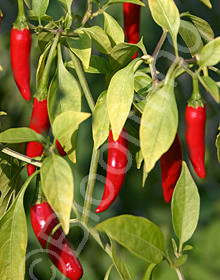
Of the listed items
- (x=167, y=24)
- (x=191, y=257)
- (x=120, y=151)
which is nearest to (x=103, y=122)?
(x=120, y=151)

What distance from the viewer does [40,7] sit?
582 mm

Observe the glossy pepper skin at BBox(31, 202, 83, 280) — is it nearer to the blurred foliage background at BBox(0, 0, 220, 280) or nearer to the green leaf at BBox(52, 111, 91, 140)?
the green leaf at BBox(52, 111, 91, 140)

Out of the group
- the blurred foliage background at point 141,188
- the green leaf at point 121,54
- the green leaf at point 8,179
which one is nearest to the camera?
the green leaf at point 121,54

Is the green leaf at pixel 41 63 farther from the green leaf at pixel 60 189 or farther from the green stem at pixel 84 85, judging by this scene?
the green leaf at pixel 60 189

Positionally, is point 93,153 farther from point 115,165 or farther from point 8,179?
point 8,179

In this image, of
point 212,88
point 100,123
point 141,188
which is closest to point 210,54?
point 212,88

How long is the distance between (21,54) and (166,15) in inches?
8.3

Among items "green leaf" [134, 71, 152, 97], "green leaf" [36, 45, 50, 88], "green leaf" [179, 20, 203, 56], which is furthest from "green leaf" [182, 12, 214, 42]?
"green leaf" [36, 45, 50, 88]

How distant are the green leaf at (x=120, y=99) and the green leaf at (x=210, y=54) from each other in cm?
9

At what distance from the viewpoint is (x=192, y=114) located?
524 mm

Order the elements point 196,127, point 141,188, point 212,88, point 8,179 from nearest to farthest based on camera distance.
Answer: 1. point 212,88
2. point 196,127
3. point 8,179
4. point 141,188

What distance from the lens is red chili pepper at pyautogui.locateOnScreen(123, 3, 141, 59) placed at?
662mm

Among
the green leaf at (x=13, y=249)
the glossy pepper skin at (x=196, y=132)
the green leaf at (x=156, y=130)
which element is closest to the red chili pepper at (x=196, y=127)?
the glossy pepper skin at (x=196, y=132)

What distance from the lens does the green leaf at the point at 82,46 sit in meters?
0.54
